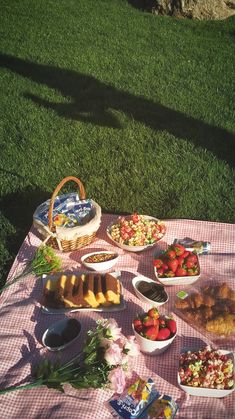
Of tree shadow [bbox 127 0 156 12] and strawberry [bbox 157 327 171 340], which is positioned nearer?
strawberry [bbox 157 327 171 340]

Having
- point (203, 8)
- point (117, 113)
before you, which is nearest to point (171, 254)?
Answer: point (117, 113)

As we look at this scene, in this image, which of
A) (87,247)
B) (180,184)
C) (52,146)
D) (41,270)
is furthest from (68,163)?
(41,270)

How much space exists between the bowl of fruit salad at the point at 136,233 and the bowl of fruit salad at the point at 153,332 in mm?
1071

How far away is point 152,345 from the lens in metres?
3.46

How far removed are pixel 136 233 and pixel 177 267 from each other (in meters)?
0.65

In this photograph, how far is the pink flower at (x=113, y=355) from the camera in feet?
10.3

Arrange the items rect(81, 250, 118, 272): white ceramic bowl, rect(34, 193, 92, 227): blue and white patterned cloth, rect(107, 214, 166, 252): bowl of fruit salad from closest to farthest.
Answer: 1. rect(81, 250, 118, 272): white ceramic bowl
2. rect(107, 214, 166, 252): bowl of fruit salad
3. rect(34, 193, 92, 227): blue and white patterned cloth

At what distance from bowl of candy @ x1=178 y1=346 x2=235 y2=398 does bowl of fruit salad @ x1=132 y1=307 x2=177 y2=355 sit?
223mm

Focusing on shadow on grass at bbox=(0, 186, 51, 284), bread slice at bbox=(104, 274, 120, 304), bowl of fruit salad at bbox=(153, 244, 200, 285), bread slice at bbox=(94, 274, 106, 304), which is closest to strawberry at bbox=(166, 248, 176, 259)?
bowl of fruit salad at bbox=(153, 244, 200, 285)

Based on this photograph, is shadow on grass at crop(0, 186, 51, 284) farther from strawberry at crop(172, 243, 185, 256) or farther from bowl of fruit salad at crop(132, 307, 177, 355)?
bowl of fruit salad at crop(132, 307, 177, 355)

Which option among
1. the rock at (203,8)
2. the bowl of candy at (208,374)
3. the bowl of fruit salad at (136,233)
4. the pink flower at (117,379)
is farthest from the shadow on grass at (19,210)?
the rock at (203,8)

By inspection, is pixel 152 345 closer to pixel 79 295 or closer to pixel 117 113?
pixel 79 295

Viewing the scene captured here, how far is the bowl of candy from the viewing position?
10.4ft

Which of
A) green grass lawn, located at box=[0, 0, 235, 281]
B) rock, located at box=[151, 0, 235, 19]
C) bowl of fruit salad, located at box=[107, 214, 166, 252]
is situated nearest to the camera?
bowl of fruit salad, located at box=[107, 214, 166, 252]
